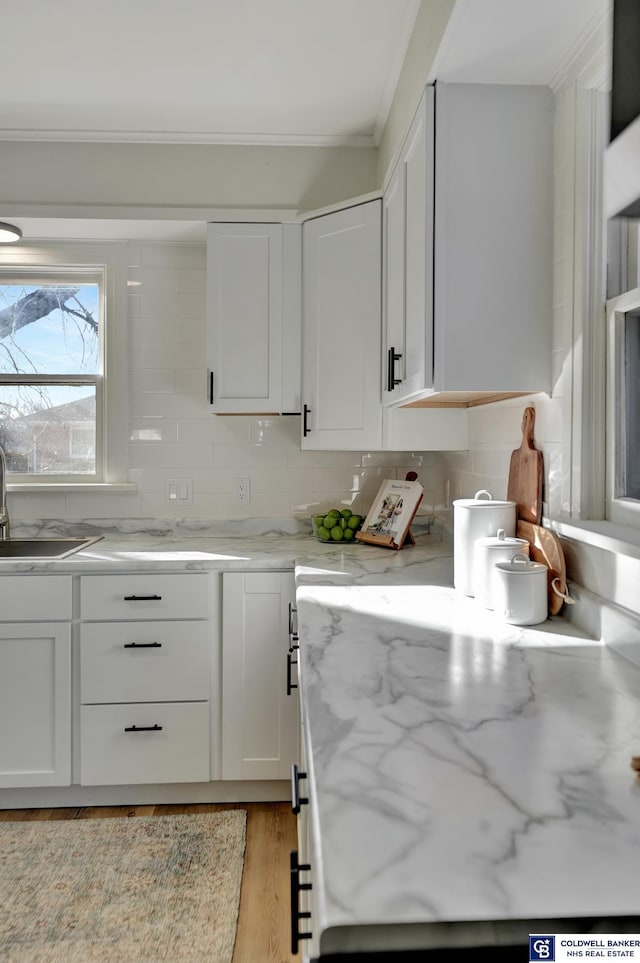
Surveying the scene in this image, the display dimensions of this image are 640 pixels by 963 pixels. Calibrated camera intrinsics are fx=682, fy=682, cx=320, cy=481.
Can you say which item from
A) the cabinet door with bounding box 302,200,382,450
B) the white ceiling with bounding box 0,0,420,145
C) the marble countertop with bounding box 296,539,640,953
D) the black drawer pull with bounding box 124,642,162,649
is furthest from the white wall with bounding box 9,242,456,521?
the marble countertop with bounding box 296,539,640,953

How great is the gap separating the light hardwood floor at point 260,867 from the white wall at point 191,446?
3.91ft

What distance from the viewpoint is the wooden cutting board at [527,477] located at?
1.75 m

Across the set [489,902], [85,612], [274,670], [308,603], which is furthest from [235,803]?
[489,902]

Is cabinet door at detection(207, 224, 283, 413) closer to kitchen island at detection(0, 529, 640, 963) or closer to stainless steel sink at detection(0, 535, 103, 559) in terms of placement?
stainless steel sink at detection(0, 535, 103, 559)

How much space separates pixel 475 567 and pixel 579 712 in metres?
0.64

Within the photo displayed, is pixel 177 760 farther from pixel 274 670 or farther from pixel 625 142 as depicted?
pixel 625 142

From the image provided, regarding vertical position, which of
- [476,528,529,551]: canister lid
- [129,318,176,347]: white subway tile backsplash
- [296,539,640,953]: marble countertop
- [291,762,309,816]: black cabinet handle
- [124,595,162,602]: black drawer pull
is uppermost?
[129,318,176,347]: white subway tile backsplash

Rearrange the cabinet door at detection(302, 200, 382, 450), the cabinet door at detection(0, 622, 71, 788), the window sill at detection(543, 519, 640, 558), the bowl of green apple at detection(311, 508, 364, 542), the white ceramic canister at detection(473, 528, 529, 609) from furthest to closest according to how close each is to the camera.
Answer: the bowl of green apple at detection(311, 508, 364, 542) < the cabinet door at detection(302, 200, 382, 450) < the cabinet door at detection(0, 622, 71, 788) < the white ceramic canister at detection(473, 528, 529, 609) < the window sill at detection(543, 519, 640, 558)

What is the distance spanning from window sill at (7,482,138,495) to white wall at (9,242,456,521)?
32mm

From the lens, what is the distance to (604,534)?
4.33 feet

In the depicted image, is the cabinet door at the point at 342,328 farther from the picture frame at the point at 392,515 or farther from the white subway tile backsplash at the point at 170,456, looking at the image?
the white subway tile backsplash at the point at 170,456

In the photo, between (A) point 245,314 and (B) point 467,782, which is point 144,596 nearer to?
(A) point 245,314

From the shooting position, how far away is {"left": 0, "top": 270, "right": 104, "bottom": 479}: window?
3.08m

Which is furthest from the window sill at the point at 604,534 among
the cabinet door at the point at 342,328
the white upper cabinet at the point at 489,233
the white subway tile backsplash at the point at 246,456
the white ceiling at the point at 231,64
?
the white subway tile backsplash at the point at 246,456
